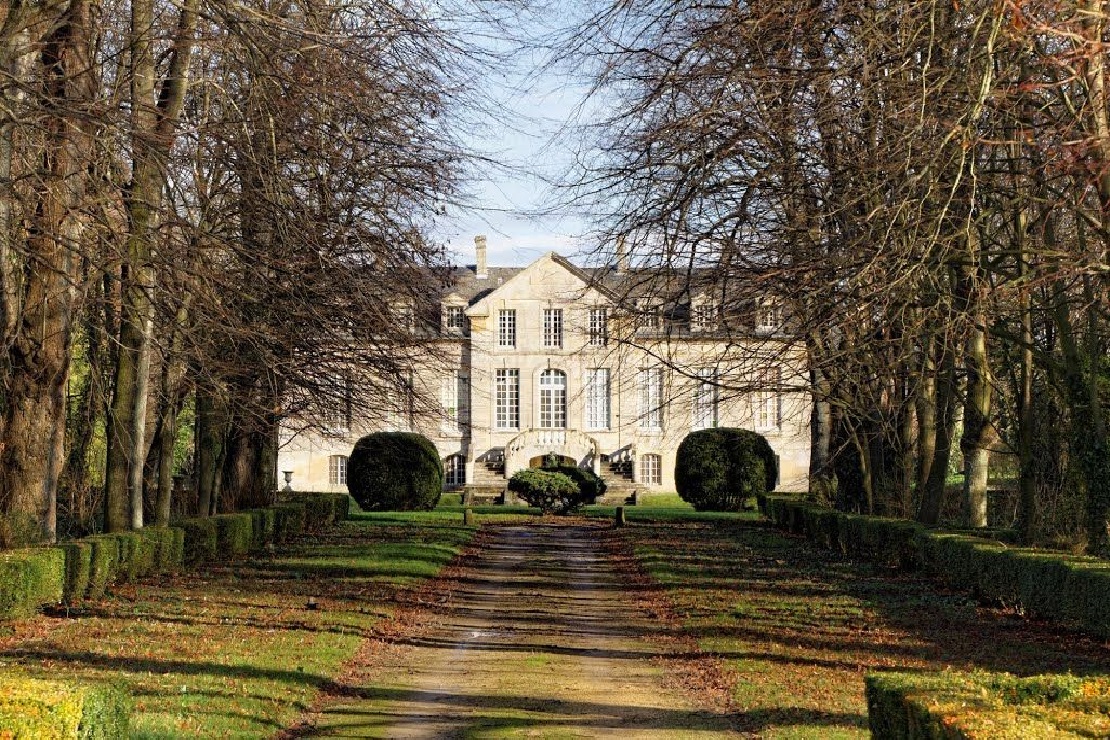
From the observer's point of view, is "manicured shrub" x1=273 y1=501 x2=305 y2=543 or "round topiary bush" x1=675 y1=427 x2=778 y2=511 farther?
"round topiary bush" x1=675 y1=427 x2=778 y2=511

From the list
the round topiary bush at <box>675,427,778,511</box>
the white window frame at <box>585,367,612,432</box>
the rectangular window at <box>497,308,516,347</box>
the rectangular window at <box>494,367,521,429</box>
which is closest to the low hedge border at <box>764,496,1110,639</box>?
the round topiary bush at <box>675,427,778,511</box>

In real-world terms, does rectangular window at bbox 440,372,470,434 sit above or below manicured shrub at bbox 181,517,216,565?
above

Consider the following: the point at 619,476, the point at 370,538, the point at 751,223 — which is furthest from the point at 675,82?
the point at 619,476

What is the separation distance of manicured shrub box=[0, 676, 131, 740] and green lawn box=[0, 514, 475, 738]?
1.31 m

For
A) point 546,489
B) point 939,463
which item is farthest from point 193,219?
point 546,489

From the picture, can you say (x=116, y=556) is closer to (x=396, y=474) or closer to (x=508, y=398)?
(x=396, y=474)

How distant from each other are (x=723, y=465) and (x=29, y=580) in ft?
94.7

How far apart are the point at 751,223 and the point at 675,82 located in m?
3.64

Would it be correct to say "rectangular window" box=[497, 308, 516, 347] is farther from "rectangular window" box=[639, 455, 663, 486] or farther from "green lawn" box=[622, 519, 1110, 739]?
"green lawn" box=[622, 519, 1110, 739]

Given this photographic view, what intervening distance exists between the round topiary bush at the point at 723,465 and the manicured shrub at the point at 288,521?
1494cm

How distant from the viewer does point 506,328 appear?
54.8 metres

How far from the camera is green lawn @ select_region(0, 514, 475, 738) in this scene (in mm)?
8938

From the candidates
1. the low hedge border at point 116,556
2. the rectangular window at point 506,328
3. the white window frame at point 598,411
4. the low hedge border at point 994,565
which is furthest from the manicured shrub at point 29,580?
the rectangular window at point 506,328

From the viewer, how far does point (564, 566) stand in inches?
882
